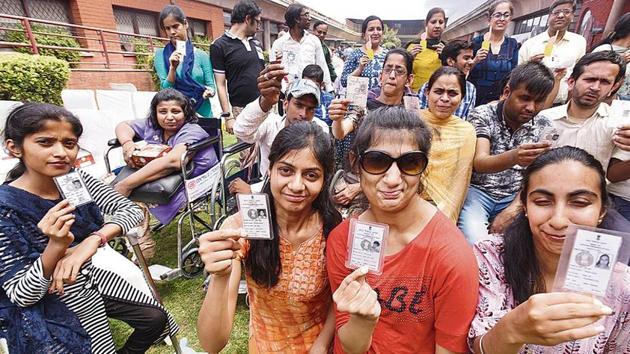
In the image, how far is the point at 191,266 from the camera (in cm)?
311

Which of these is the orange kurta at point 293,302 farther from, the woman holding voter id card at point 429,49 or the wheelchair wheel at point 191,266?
the woman holding voter id card at point 429,49

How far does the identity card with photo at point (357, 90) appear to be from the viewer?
2578 mm

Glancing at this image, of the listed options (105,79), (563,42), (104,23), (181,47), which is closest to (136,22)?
(104,23)

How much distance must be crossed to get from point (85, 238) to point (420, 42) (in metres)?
4.36

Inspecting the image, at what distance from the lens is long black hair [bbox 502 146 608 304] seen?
125 centimetres

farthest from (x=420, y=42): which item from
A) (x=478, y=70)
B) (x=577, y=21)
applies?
(x=577, y=21)

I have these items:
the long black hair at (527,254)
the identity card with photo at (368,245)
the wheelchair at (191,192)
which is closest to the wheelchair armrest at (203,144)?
the wheelchair at (191,192)

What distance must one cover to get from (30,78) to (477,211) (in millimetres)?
7235

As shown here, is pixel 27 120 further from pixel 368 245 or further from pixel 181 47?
pixel 181 47

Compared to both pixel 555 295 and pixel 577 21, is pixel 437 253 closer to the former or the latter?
pixel 555 295

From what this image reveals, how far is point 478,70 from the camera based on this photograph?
402 cm

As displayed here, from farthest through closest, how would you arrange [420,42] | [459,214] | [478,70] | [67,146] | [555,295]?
[420,42], [478,70], [459,214], [67,146], [555,295]

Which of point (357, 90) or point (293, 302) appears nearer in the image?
point (293, 302)

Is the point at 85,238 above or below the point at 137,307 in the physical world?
above
